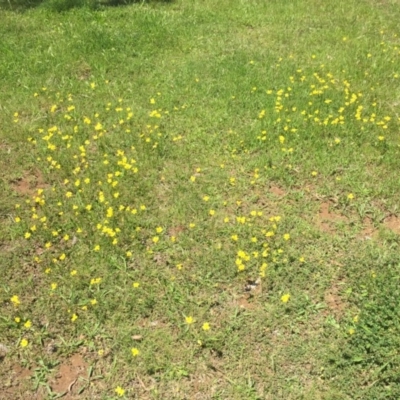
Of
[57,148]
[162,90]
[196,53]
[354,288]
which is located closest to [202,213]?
[354,288]

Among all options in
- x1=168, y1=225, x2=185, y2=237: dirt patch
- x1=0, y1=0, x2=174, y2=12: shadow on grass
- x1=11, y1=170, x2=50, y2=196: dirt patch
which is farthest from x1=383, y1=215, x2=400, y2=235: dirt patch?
x1=0, y1=0, x2=174, y2=12: shadow on grass

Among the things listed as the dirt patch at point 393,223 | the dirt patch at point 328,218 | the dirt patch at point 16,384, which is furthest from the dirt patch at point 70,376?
the dirt patch at point 393,223

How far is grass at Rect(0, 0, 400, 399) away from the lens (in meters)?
4.11

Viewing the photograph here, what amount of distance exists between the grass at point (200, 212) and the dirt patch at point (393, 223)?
0.02m

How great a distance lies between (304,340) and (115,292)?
174cm

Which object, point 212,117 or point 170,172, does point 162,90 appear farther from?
point 170,172

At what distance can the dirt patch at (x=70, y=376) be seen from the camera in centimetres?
399

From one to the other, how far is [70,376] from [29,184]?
2598 mm

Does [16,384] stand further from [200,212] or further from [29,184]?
[29,184]

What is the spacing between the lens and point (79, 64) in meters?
8.02

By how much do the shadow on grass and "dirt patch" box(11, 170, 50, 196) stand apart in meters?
4.96

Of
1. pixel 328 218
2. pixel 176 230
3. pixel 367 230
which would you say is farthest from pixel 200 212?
pixel 367 230

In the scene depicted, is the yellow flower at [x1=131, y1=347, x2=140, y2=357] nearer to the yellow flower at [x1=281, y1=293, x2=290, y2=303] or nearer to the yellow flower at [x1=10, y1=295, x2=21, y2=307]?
the yellow flower at [x1=10, y1=295, x2=21, y2=307]

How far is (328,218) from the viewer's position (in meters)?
5.30
